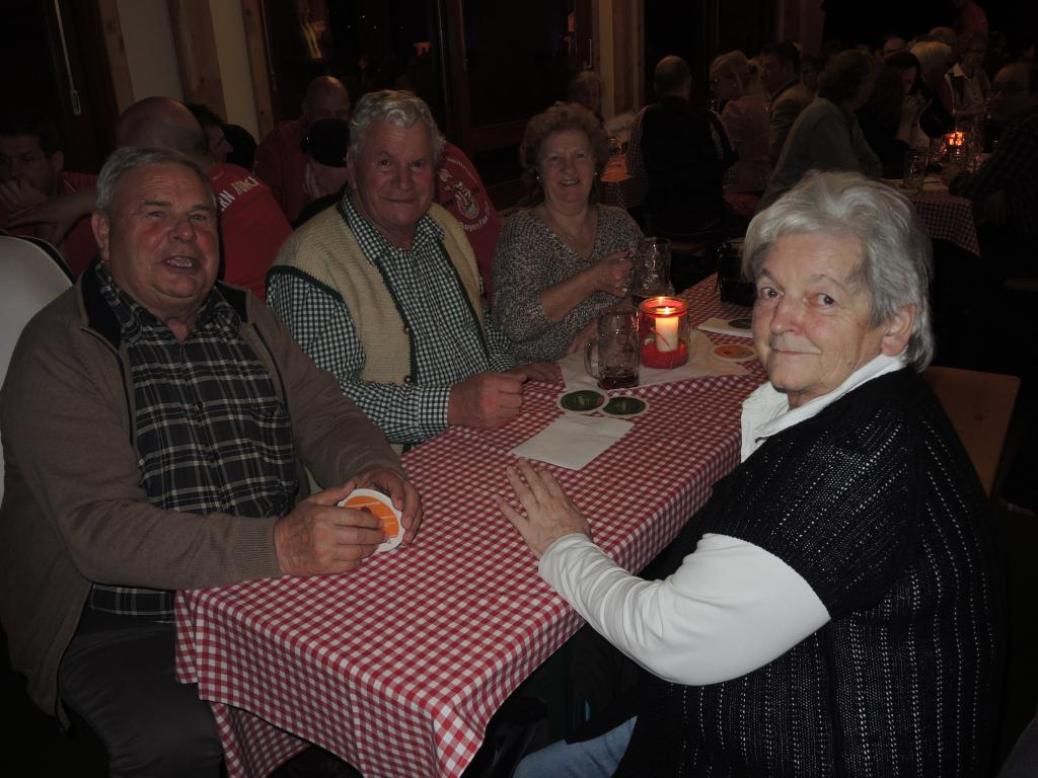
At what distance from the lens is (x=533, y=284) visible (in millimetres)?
2590

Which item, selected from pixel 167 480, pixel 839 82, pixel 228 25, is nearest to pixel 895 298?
pixel 167 480

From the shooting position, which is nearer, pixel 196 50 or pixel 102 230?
pixel 102 230

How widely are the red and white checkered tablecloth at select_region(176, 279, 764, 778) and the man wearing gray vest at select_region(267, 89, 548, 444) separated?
0.29m

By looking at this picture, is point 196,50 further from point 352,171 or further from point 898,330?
point 898,330

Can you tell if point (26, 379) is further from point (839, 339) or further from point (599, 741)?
point (839, 339)

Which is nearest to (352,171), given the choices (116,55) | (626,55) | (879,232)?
(879,232)

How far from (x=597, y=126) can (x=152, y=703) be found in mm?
2137

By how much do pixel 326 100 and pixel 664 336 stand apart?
3.05 metres

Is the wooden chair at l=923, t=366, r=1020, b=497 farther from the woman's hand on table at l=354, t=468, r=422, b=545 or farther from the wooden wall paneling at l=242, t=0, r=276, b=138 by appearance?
the wooden wall paneling at l=242, t=0, r=276, b=138

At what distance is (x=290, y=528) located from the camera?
140cm

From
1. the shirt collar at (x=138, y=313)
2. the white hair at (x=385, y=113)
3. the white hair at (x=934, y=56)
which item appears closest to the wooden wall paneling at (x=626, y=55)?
the white hair at (x=934, y=56)

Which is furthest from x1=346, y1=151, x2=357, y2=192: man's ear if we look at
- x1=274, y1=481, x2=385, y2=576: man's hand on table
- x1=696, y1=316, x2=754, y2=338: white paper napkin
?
x1=274, y1=481, x2=385, y2=576: man's hand on table

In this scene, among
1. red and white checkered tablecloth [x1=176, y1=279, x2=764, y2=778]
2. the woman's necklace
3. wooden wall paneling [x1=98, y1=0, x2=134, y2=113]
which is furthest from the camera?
wooden wall paneling [x1=98, y1=0, x2=134, y2=113]

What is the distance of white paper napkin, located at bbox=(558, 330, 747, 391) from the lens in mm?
2037
